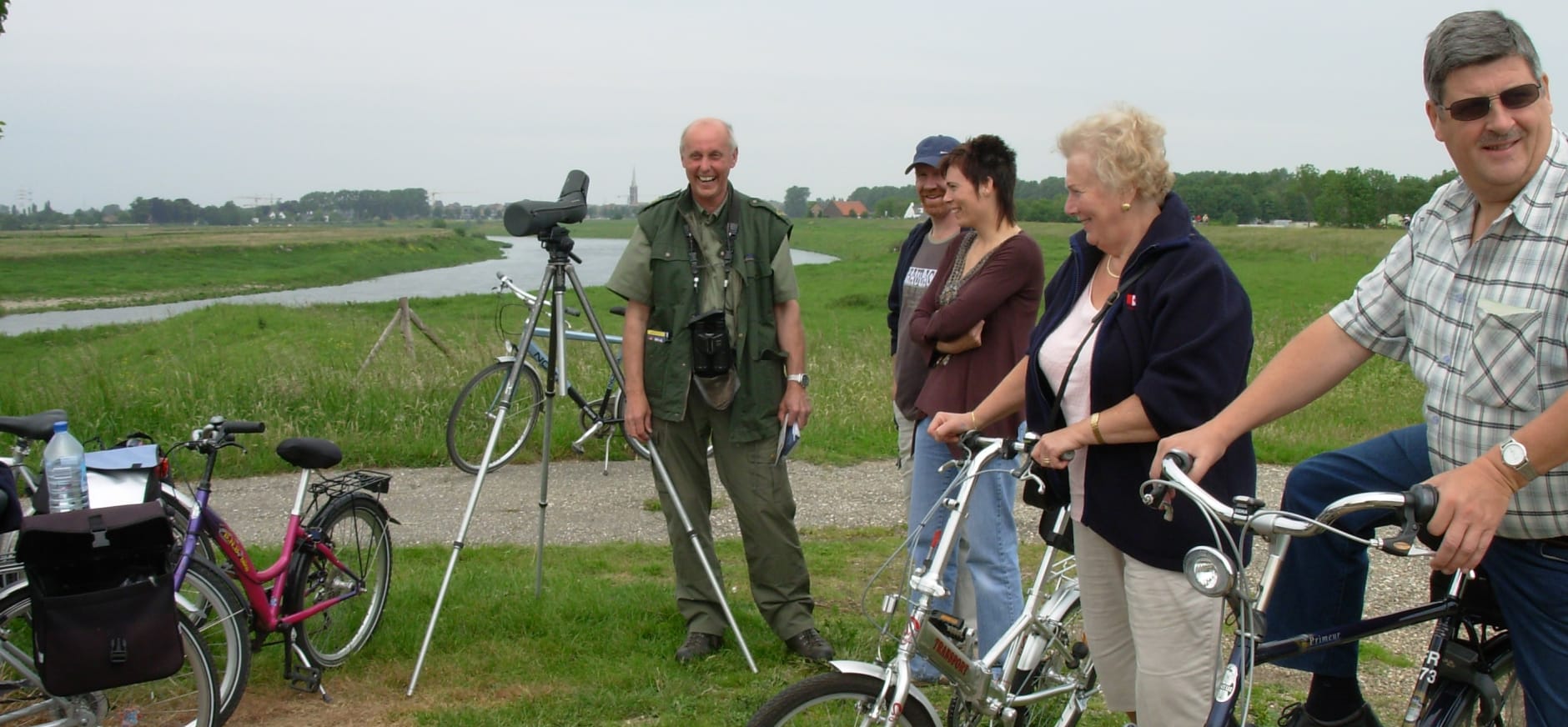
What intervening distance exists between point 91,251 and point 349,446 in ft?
219

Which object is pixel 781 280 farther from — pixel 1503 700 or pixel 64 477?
pixel 1503 700

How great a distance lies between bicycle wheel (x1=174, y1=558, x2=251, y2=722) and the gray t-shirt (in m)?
2.71

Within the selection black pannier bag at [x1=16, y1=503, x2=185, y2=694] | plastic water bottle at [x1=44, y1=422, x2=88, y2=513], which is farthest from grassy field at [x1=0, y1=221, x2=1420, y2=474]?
black pannier bag at [x1=16, y1=503, x2=185, y2=694]

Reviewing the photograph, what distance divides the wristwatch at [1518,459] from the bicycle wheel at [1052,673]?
1559mm

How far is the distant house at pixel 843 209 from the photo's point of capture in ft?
443

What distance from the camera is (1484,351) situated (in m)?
2.41

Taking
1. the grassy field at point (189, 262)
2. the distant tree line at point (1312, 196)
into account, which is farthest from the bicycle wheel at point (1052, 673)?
the distant tree line at point (1312, 196)

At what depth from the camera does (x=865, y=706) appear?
3039mm

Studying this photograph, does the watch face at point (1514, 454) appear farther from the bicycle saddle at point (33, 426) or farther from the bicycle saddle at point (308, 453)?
the bicycle saddle at point (33, 426)

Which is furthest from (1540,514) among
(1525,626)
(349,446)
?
(349,446)

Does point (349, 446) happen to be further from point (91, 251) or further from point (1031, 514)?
point (91, 251)

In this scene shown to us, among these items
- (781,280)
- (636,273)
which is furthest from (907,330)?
(636,273)

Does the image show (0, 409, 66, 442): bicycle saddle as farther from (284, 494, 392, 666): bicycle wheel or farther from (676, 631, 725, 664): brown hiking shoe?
(676, 631, 725, 664): brown hiking shoe

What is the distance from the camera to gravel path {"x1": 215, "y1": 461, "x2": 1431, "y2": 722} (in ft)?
23.3
